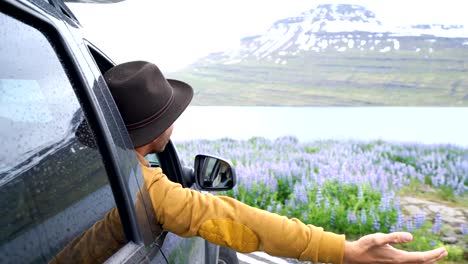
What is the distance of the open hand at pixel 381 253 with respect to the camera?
1.66 meters

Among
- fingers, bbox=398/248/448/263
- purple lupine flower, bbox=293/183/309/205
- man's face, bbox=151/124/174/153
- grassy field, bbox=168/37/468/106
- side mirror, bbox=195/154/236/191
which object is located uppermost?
man's face, bbox=151/124/174/153

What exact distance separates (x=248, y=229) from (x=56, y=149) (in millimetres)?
687

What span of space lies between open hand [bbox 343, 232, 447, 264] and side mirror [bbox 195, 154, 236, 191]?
1321mm

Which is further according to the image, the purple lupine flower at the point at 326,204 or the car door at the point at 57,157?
the purple lupine flower at the point at 326,204

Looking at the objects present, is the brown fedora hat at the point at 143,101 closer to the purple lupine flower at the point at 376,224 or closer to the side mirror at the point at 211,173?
the side mirror at the point at 211,173

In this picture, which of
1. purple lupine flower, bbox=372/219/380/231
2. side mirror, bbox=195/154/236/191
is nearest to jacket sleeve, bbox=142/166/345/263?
side mirror, bbox=195/154/236/191

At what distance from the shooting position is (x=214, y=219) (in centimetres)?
182

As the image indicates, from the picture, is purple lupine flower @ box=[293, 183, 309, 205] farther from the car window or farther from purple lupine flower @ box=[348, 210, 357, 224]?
the car window

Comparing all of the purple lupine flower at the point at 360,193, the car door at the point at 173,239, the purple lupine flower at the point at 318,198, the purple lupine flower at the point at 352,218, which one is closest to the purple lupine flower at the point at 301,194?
the purple lupine flower at the point at 318,198

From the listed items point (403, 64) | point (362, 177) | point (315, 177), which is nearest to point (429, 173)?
point (362, 177)

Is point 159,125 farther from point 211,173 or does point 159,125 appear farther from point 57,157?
point 211,173

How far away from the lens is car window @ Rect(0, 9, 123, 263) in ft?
4.04

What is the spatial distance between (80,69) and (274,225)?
781mm

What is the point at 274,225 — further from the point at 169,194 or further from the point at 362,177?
the point at 362,177
